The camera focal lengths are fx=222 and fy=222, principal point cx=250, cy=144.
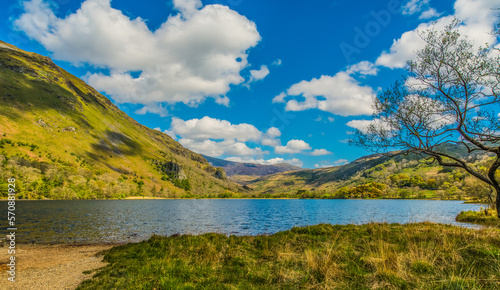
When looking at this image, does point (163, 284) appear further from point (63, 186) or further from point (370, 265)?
point (63, 186)

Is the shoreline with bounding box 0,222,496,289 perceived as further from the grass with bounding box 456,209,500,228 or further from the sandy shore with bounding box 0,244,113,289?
the grass with bounding box 456,209,500,228

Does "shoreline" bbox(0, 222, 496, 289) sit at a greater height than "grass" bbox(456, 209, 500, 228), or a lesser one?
greater

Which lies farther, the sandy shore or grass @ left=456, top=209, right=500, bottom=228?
grass @ left=456, top=209, right=500, bottom=228

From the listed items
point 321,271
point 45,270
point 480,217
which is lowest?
point 480,217

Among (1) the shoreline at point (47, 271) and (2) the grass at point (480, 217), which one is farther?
(2) the grass at point (480, 217)

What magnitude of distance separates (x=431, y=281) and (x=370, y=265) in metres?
2.82

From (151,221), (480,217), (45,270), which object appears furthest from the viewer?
(151,221)

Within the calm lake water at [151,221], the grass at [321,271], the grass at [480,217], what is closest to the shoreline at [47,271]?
the grass at [321,271]

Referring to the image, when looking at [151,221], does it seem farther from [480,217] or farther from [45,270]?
[480,217]

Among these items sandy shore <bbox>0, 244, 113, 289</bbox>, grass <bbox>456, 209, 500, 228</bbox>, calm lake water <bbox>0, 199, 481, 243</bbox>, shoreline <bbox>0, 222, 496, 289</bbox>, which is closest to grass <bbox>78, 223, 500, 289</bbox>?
shoreline <bbox>0, 222, 496, 289</bbox>

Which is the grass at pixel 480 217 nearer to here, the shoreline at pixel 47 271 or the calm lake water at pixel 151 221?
the calm lake water at pixel 151 221

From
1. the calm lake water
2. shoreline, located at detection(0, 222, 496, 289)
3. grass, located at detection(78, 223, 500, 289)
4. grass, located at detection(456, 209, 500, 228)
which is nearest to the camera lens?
grass, located at detection(78, 223, 500, 289)

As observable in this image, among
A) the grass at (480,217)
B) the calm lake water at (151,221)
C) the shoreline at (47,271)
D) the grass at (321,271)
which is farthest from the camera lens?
the grass at (480,217)

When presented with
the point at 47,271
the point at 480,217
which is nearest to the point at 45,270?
the point at 47,271
